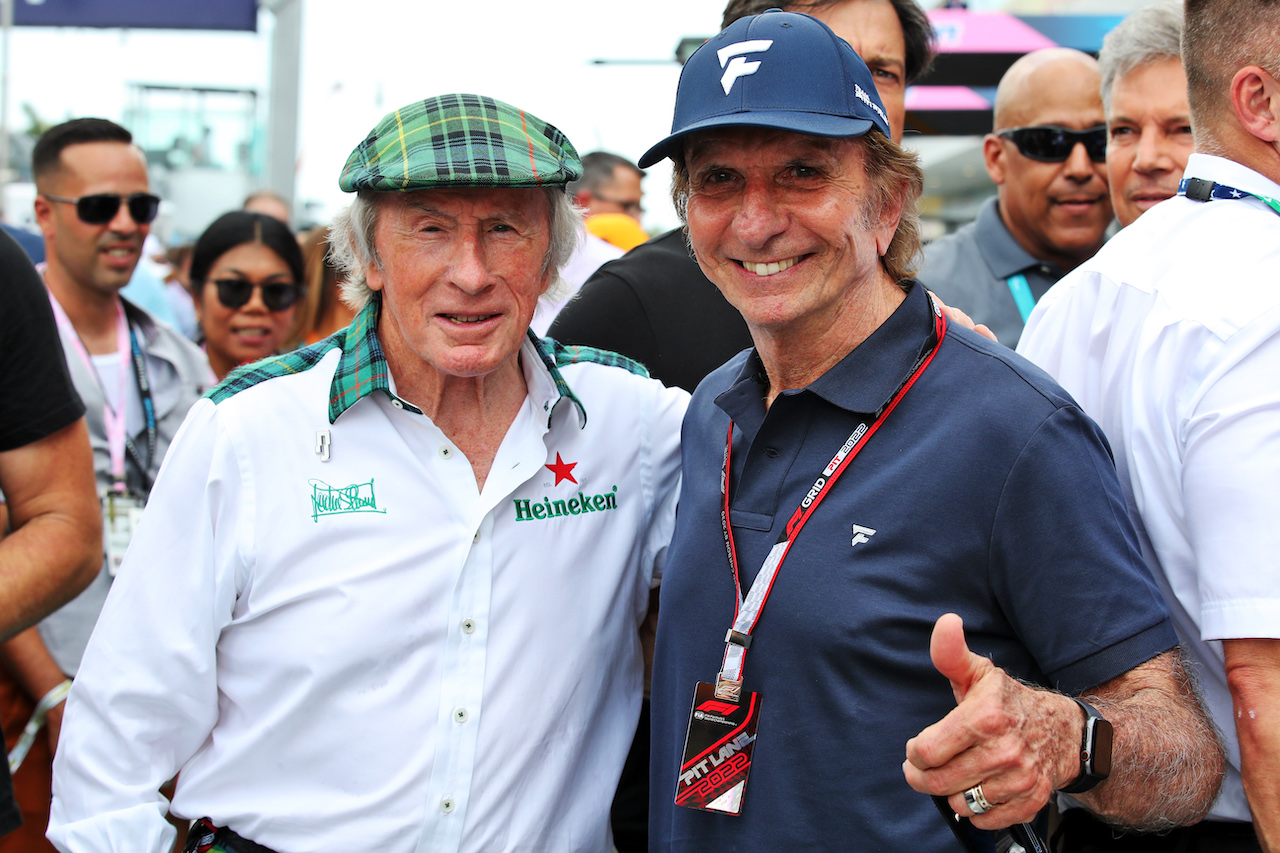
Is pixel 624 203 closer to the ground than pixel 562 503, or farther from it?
farther from it

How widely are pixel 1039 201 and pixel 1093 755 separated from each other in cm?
280

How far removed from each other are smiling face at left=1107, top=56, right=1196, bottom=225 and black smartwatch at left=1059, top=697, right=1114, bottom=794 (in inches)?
85.2

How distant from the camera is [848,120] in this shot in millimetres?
1918

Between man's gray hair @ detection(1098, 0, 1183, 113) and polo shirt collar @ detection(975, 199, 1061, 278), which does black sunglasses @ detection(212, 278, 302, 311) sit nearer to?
polo shirt collar @ detection(975, 199, 1061, 278)

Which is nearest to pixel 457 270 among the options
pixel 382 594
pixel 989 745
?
pixel 382 594

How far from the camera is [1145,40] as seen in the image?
3074mm

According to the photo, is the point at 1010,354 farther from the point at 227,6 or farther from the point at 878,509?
the point at 227,6

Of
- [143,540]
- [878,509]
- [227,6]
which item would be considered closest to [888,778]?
[878,509]

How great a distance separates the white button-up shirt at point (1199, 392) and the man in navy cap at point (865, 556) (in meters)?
0.15

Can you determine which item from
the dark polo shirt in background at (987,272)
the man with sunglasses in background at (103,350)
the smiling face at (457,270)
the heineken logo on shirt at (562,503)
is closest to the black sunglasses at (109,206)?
the man with sunglasses in background at (103,350)

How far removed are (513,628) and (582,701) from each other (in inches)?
9.6

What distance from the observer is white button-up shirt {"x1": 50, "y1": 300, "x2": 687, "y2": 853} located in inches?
80.4

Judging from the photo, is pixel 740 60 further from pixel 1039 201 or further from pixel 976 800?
pixel 1039 201

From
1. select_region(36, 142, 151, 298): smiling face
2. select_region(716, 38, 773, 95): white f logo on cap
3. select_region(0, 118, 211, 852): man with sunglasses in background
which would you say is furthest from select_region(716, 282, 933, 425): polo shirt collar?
select_region(36, 142, 151, 298): smiling face
